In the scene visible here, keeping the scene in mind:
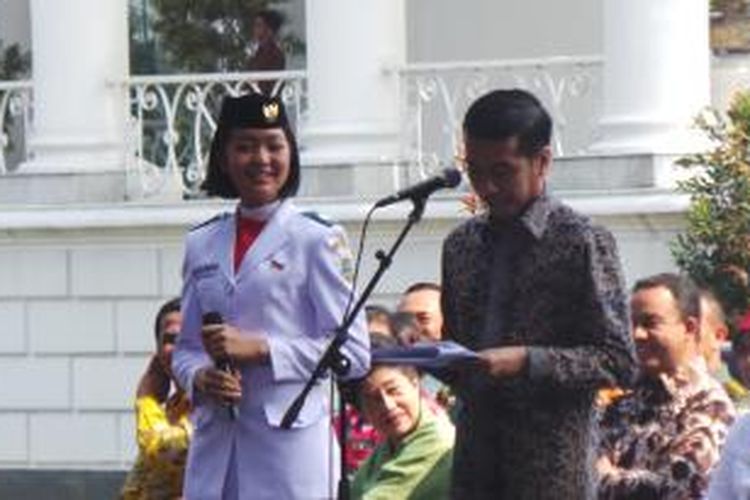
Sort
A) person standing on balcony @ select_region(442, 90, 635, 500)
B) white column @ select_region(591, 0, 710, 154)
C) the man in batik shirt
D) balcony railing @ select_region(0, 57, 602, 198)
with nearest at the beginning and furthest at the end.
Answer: person standing on balcony @ select_region(442, 90, 635, 500)
the man in batik shirt
white column @ select_region(591, 0, 710, 154)
balcony railing @ select_region(0, 57, 602, 198)

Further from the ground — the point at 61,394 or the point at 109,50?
the point at 109,50

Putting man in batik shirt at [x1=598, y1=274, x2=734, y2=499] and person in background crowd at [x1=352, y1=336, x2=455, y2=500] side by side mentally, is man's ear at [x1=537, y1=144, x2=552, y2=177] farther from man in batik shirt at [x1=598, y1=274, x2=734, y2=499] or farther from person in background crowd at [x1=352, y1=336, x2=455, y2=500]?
person in background crowd at [x1=352, y1=336, x2=455, y2=500]

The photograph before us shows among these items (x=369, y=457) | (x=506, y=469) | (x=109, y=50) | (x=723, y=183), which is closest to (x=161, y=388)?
(x=369, y=457)

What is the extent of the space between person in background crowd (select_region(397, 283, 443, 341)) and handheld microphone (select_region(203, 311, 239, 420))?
3.21 m

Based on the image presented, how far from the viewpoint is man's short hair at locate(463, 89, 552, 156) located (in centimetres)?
780

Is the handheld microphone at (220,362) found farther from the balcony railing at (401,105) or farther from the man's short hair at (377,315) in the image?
the balcony railing at (401,105)

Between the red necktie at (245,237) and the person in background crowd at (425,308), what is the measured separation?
9.93 feet

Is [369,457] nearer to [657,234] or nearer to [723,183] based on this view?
[723,183]

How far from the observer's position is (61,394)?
18.7m

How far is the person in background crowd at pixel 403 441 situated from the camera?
9.48 meters

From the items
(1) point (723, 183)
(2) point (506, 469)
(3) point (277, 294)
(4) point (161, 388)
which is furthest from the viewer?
(1) point (723, 183)

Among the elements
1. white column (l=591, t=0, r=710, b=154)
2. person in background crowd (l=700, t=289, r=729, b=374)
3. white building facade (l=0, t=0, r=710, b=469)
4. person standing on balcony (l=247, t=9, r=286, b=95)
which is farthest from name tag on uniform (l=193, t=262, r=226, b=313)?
person standing on balcony (l=247, t=9, r=286, b=95)

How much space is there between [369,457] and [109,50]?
30.8ft

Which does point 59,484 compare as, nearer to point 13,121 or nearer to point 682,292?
point 13,121
